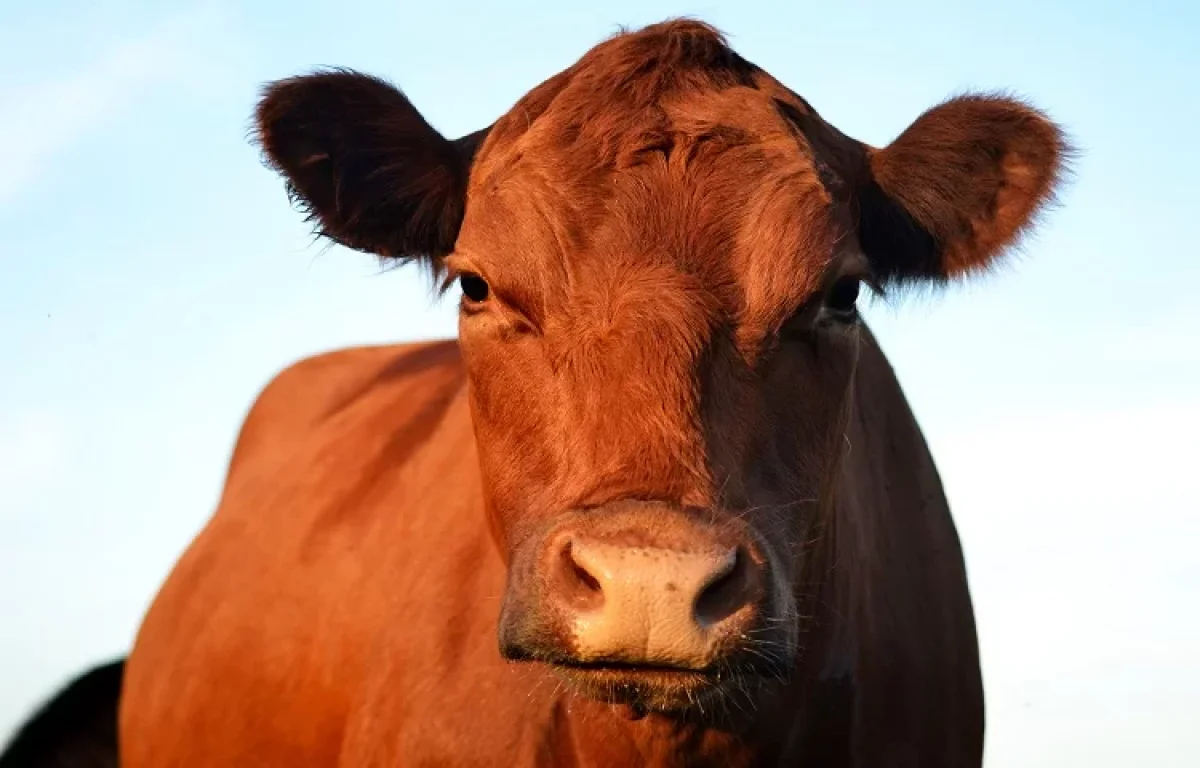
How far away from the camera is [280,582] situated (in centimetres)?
697

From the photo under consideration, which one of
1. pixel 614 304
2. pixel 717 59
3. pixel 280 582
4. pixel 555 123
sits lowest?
pixel 280 582

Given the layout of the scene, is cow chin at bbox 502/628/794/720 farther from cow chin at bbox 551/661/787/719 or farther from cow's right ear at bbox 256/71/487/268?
cow's right ear at bbox 256/71/487/268

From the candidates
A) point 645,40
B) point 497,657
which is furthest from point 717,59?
point 497,657

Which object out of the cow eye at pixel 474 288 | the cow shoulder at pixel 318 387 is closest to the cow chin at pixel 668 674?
the cow eye at pixel 474 288

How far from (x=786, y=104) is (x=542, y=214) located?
3.20ft

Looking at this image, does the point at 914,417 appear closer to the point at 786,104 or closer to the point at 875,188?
→ the point at 875,188

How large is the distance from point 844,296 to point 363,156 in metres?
1.73

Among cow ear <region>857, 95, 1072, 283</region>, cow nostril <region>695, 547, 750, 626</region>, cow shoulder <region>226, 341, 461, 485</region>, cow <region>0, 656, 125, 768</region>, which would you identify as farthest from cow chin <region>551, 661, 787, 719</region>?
cow <region>0, 656, 125, 768</region>

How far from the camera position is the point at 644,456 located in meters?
3.89

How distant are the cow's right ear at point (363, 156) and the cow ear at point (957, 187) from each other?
1.37 m

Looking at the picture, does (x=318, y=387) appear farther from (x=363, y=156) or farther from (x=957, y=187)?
(x=957, y=187)

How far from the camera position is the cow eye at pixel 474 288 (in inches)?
186

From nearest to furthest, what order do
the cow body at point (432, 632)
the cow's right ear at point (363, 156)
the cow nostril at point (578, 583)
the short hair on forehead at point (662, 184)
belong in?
the cow nostril at point (578, 583) → the short hair on forehead at point (662, 184) → the cow body at point (432, 632) → the cow's right ear at point (363, 156)

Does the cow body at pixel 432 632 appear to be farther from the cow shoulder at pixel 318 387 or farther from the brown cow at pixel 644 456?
the cow shoulder at pixel 318 387
